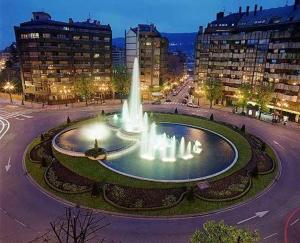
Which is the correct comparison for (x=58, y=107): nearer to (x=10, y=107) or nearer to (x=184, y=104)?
(x=10, y=107)

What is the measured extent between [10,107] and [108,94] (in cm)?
3833

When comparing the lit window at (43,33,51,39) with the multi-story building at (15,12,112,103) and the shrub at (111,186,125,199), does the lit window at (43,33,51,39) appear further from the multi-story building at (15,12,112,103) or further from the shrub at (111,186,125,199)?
the shrub at (111,186,125,199)

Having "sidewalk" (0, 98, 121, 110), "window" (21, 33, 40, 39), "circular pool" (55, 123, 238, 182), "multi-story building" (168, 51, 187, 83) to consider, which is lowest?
"circular pool" (55, 123, 238, 182)

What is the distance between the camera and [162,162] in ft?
144

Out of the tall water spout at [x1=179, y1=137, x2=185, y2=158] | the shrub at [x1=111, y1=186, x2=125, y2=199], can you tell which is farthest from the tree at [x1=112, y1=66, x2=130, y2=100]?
the shrub at [x1=111, y1=186, x2=125, y2=199]

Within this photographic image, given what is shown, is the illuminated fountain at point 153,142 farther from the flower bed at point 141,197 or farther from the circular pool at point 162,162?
the flower bed at point 141,197

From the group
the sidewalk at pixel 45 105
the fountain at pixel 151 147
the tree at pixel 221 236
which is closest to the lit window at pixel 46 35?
the sidewalk at pixel 45 105

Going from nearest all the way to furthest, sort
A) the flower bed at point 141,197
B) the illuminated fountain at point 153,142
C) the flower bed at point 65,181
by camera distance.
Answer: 1. the flower bed at point 141,197
2. the flower bed at point 65,181
3. the illuminated fountain at point 153,142

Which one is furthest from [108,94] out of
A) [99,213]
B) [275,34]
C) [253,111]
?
[99,213]

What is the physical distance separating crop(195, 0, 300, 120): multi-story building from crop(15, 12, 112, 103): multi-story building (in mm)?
43233

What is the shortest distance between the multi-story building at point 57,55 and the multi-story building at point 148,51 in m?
13.1

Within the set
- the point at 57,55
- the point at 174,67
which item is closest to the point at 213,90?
the point at 57,55

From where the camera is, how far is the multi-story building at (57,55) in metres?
92.3

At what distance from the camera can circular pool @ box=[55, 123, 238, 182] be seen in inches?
1559
